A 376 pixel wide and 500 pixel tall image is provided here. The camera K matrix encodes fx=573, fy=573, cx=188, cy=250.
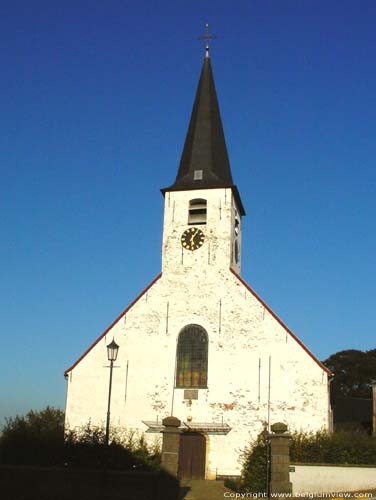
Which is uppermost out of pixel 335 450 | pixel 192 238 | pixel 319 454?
pixel 192 238

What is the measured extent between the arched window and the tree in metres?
51.2

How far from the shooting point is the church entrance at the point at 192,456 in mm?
22125

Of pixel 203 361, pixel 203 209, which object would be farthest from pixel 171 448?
pixel 203 209

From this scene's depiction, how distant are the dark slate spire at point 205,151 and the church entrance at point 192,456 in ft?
36.7

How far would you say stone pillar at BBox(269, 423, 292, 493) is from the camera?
673 inches

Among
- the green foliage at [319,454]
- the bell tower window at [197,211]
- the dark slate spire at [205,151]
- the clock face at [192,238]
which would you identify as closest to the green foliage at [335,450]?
the green foliage at [319,454]

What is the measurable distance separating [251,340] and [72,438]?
8189 mm

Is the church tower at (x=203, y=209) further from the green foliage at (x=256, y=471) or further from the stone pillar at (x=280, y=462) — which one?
the stone pillar at (x=280, y=462)

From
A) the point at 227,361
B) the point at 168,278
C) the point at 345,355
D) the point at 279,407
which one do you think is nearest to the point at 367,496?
the point at 279,407

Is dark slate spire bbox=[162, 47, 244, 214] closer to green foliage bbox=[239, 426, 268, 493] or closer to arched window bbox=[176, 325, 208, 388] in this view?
arched window bbox=[176, 325, 208, 388]

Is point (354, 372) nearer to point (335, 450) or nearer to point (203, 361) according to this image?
point (203, 361)

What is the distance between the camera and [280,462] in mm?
17234

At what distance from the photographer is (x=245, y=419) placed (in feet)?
73.5

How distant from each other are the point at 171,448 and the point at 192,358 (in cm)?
692
